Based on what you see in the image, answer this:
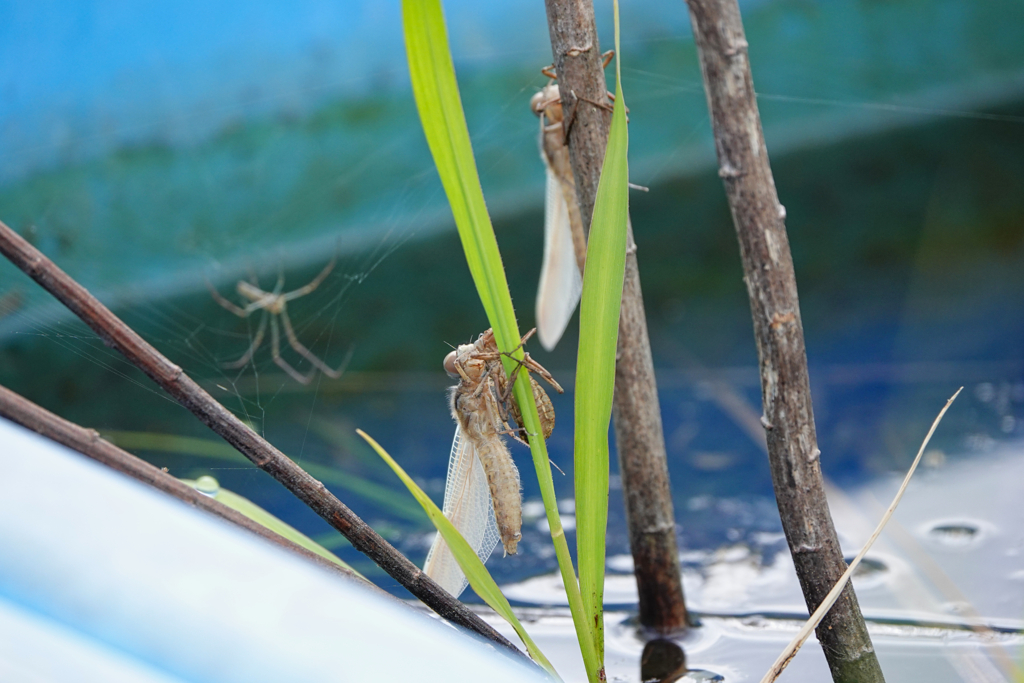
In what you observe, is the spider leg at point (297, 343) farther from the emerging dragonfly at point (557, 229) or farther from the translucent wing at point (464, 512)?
the translucent wing at point (464, 512)

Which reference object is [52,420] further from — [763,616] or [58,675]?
[763,616]

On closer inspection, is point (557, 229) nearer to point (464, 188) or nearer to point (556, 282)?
point (556, 282)

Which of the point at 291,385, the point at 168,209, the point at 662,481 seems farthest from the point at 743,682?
the point at 168,209

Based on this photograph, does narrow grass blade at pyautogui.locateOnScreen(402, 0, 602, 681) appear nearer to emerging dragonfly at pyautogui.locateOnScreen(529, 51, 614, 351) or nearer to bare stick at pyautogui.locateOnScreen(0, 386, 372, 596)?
bare stick at pyautogui.locateOnScreen(0, 386, 372, 596)

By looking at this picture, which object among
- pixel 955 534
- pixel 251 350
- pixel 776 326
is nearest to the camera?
pixel 776 326

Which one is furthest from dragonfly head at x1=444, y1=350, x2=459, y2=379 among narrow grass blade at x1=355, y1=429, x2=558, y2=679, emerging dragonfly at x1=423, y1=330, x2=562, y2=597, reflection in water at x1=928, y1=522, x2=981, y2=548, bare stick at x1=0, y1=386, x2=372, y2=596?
reflection in water at x1=928, y1=522, x2=981, y2=548

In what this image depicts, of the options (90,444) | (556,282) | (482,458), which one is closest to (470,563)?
(482,458)
